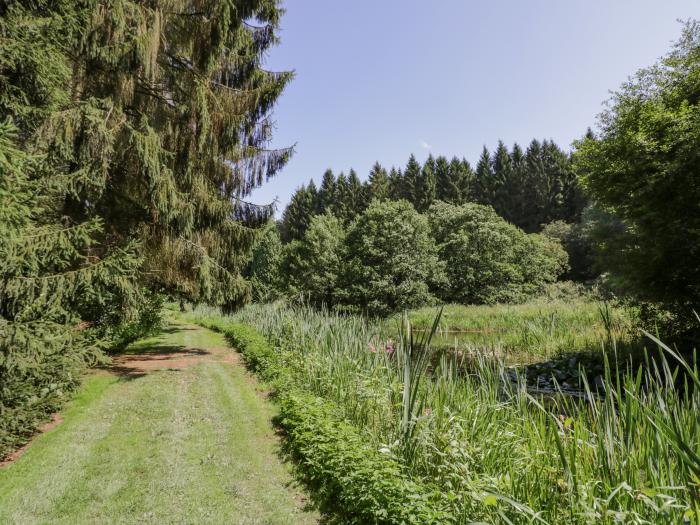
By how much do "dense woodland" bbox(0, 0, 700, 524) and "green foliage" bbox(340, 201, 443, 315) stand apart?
385 inches

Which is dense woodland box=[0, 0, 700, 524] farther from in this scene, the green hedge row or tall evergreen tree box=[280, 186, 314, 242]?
tall evergreen tree box=[280, 186, 314, 242]

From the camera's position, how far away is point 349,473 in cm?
327

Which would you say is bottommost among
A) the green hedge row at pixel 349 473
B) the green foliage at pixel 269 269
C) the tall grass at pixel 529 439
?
the green hedge row at pixel 349 473

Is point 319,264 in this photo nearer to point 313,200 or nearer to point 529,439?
point 529,439

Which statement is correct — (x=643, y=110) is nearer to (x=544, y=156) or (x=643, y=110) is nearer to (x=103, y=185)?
(x=103, y=185)

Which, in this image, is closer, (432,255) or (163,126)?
(163,126)

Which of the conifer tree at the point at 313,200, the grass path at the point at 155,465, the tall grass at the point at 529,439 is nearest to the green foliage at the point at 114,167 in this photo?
the grass path at the point at 155,465

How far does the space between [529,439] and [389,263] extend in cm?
2162

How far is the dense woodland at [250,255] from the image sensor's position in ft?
7.79

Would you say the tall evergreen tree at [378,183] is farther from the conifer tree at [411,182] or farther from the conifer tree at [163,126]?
the conifer tree at [163,126]

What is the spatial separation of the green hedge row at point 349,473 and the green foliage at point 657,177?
25.8 ft

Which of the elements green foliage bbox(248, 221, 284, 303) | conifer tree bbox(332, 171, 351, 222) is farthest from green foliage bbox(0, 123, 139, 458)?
conifer tree bbox(332, 171, 351, 222)

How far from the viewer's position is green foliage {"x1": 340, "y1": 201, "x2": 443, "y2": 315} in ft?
78.3

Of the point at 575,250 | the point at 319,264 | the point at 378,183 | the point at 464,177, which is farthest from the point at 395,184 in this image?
the point at 319,264
